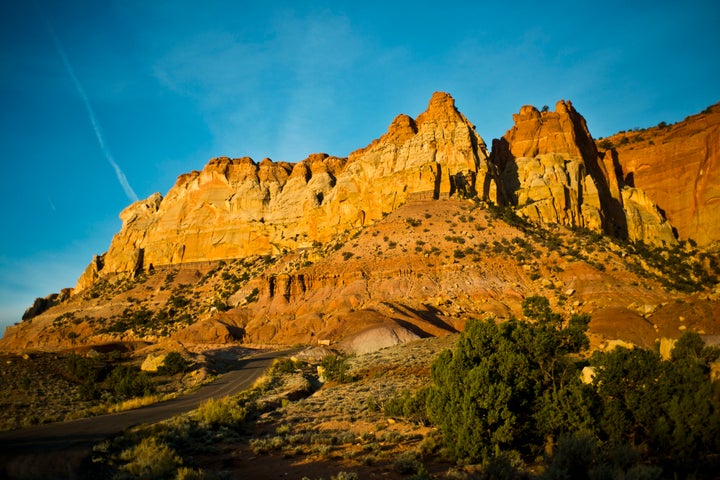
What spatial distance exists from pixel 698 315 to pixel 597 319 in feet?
19.0

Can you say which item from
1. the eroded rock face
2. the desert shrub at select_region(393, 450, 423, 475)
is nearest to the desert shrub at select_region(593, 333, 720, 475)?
the desert shrub at select_region(393, 450, 423, 475)

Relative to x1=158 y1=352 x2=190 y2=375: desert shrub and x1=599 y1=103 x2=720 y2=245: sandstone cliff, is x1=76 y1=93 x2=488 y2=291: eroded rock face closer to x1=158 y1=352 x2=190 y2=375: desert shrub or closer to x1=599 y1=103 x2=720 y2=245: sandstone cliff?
x1=599 y1=103 x2=720 y2=245: sandstone cliff

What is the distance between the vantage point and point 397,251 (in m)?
55.0

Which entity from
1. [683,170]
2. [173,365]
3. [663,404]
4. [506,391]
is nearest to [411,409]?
[506,391]

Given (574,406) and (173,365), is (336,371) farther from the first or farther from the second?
(574,406)

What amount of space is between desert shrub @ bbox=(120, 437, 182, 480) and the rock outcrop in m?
63.6

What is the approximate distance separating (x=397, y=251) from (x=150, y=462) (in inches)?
1842

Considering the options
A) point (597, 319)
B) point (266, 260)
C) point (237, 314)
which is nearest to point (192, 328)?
point (237, 314)

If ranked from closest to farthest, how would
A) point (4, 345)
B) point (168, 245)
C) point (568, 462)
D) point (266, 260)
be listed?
point (568, 462) → point (4, 345) → point (266, 260) → point (168, 245)

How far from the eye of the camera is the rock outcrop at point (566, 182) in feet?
220

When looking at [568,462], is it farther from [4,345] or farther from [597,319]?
[4,345]

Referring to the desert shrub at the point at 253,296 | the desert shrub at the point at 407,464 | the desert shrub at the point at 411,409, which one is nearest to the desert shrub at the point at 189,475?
the desert shrub at the point at 407,464

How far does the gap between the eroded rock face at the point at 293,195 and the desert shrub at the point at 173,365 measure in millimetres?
42935

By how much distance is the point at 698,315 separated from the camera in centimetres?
2284
